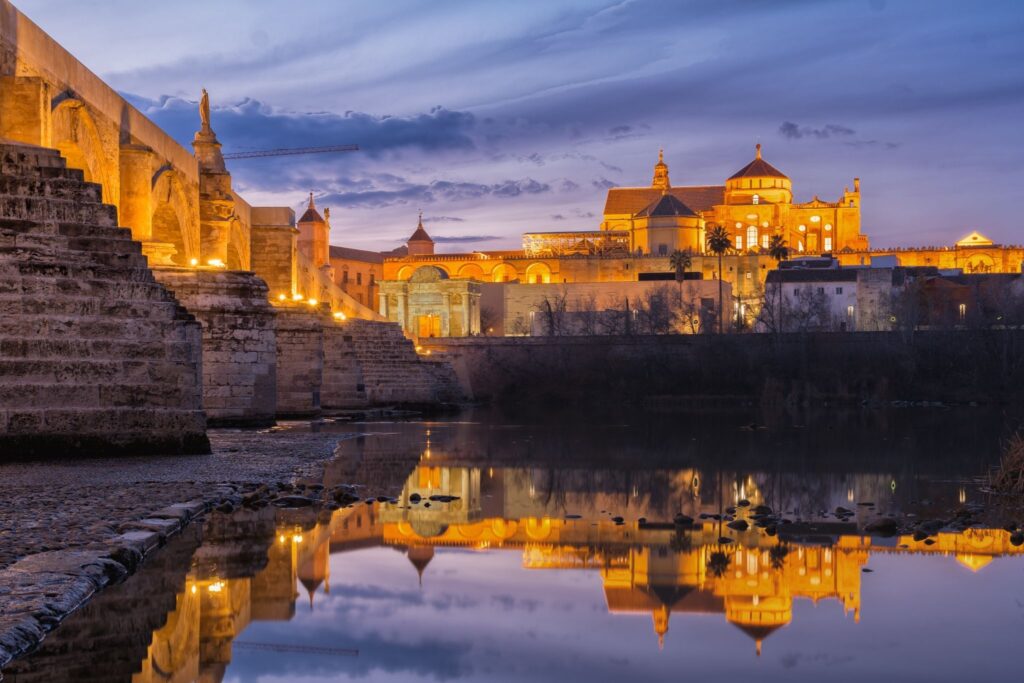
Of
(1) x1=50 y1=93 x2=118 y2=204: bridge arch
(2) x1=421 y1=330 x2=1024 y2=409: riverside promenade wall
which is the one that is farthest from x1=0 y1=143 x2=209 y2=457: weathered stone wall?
(2) x1=421 y1=330 x2=1024 y2=409: riverside promenade wall

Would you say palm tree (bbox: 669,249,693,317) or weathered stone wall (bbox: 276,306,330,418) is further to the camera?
palm tree (bbox: 669,249,693,317)

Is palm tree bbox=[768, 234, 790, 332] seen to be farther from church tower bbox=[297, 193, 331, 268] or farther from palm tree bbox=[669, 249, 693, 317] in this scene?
church tower bbox=[297, 193, 331, 268]

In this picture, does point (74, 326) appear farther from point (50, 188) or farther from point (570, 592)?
point (570, 592)

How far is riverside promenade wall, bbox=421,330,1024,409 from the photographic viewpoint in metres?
48.7

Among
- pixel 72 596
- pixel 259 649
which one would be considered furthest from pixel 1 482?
pixel 259 649

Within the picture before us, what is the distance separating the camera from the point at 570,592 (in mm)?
6531

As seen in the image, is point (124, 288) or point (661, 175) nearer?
point (124, 288)

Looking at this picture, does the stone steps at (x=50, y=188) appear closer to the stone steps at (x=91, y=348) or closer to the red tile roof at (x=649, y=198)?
the stone steps at (x=91, y=348)

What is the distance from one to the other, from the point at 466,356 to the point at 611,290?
60.9 feet

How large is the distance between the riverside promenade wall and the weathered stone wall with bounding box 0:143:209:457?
34.3 m

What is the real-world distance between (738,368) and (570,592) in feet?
156

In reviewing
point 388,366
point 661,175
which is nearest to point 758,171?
point 661,175

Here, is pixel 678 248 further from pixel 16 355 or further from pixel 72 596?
pixel 72 596

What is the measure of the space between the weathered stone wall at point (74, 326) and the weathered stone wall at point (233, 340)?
684cm
